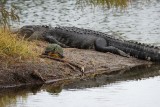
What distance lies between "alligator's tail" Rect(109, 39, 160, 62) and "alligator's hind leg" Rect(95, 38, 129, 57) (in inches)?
8.6

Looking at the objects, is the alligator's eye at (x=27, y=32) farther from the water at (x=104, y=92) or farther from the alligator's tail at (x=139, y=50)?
the water at (x=104, y=92)

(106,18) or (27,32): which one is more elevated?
(27,32)

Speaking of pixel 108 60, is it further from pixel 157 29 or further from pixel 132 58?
pixel 157 29

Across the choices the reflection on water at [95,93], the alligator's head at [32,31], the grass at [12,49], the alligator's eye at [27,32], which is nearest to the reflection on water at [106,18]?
the alligator's head at [32,31]

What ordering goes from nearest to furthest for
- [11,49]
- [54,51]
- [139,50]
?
[11,49]
[54,51]
[139,50]

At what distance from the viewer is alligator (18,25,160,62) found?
54.1ft

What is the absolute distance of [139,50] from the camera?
16.5 m

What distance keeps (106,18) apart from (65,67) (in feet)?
43.8

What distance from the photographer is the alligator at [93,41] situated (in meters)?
16.5

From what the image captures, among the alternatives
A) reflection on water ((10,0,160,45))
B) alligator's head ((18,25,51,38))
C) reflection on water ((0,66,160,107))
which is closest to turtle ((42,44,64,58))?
reflection on water ((0,66,160,107))

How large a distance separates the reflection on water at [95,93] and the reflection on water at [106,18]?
5799mm

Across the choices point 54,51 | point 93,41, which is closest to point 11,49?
point 54,51

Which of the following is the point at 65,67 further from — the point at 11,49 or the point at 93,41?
the point at 93,41

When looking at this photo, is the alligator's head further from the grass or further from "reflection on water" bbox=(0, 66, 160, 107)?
"reflection on water" bbox=(0, 66, 160, 107)
